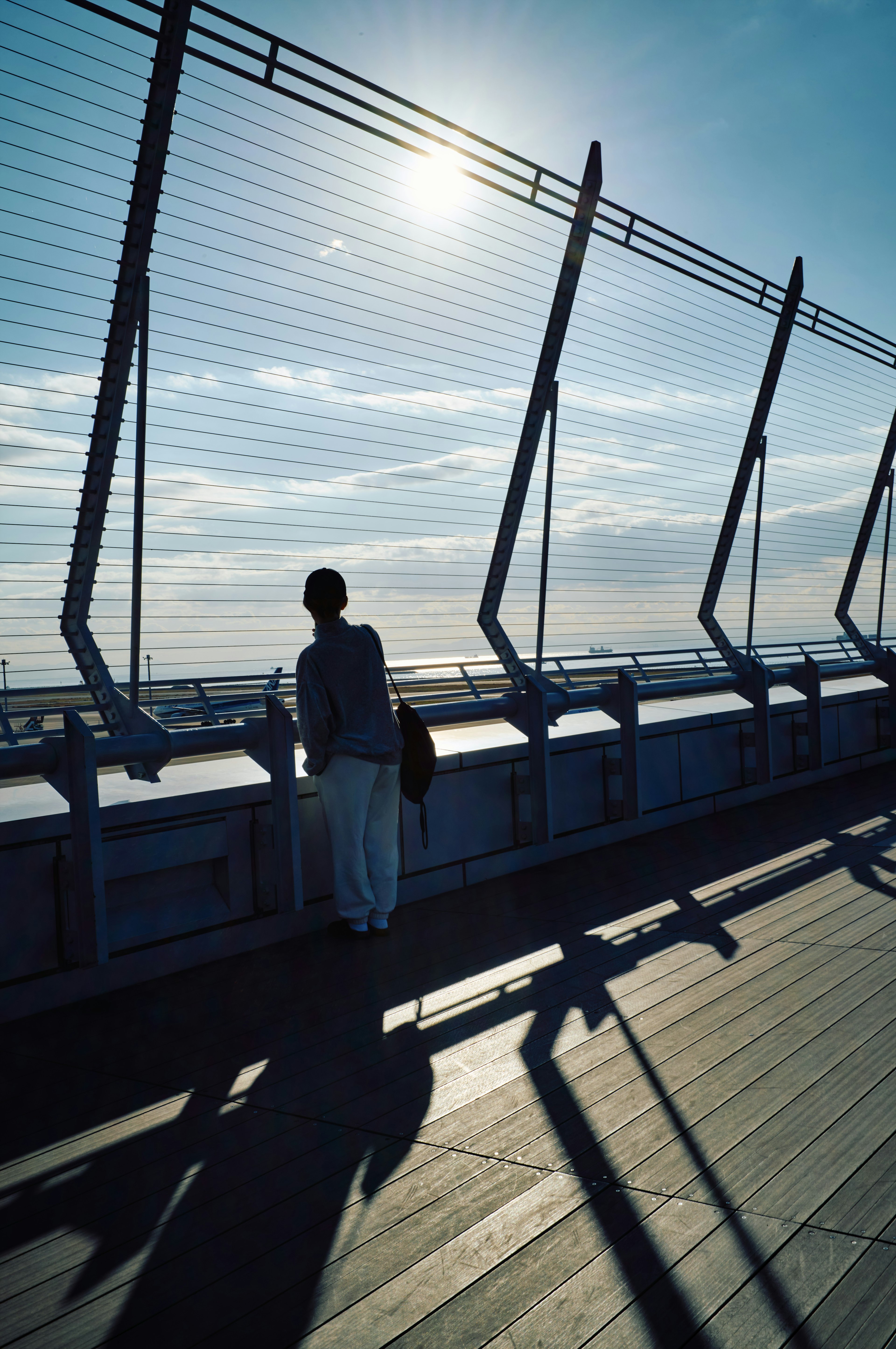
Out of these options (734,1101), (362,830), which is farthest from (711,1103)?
(362,830)

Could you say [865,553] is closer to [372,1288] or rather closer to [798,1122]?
[798,1122]

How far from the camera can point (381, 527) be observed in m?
5.29

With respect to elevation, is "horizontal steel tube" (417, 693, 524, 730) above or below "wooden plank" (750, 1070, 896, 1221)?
above

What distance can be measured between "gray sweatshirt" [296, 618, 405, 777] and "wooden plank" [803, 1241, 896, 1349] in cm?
279

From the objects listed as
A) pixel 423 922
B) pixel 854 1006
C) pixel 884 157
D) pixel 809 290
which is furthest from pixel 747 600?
pixel 854 1006

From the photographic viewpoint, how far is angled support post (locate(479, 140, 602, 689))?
238 inches

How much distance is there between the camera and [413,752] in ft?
14.4

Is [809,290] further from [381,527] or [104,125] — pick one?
[104,125]

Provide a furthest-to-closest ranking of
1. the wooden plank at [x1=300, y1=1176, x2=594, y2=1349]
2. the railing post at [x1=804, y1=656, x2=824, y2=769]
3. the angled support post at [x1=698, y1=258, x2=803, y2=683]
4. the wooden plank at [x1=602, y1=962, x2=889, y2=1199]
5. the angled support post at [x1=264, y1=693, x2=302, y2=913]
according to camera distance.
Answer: the railing post at [x1=804, y1=656, x2=824, y2=769] → the angled support post at [x1=698, y1=258, x2=803, y2=683] → the angled support post at [x1=264, y1=693, x2=302, y2=913] → the wooden plank at [x1=602, y1=962, x2=889, y2=1199] → the wooden plank at [x1=300, y1=1176, x2=594, y2=1349]

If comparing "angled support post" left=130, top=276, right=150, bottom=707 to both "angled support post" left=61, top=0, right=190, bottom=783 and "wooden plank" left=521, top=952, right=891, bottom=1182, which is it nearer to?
"angled support post" left=61, top=0, right=190, bottom=783

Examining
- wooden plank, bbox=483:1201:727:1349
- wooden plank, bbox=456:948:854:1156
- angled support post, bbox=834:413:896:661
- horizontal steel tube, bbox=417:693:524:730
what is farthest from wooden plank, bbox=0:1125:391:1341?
angled support post, bbox=834:413:896:661

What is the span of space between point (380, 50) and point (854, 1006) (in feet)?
16.9

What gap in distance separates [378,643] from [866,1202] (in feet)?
9.61

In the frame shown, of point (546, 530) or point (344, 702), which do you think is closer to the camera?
point (344, 702)
